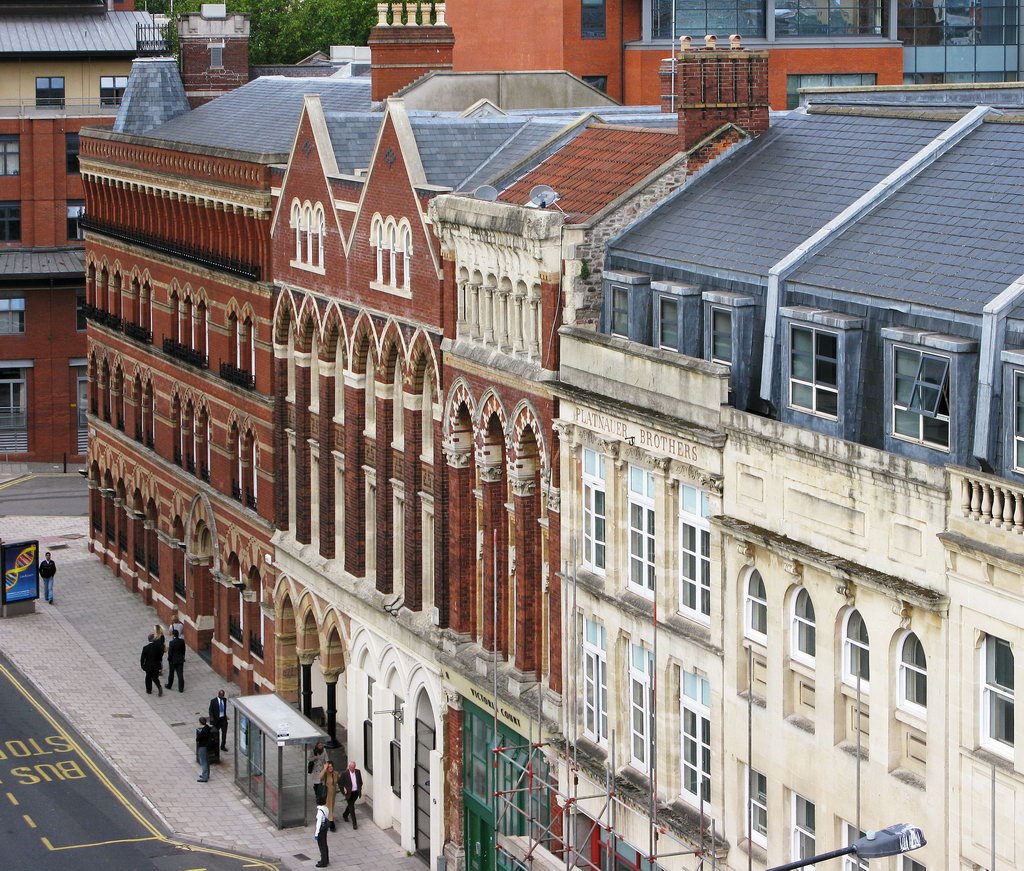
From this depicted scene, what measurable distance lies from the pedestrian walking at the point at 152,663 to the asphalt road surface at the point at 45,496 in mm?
28858

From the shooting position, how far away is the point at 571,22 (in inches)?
3725

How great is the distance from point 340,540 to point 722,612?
874 inches

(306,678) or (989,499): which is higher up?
(989,499)

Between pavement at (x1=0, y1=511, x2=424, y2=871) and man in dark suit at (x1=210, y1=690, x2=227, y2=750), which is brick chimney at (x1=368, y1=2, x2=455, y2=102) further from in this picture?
pavement at (x1=0, y1=511, x2=424, y2=871)

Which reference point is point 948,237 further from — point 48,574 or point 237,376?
point 48,574

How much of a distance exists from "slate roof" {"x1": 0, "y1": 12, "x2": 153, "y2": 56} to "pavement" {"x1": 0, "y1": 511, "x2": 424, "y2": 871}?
32544mm

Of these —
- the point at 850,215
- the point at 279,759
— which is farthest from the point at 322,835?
the point at 850,215

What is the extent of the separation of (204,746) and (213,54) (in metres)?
35.2

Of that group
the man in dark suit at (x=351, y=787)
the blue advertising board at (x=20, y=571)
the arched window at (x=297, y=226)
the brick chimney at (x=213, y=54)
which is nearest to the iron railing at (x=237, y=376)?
the arched window at (x=297, y=226)

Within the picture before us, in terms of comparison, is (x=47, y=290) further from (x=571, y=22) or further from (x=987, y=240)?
(x=987, y=240)

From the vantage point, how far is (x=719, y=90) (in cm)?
4584

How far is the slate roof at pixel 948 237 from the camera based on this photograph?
114 feet

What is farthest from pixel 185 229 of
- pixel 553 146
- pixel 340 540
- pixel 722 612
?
pixel 722 612

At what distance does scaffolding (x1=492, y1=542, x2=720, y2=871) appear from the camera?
40594 mm
